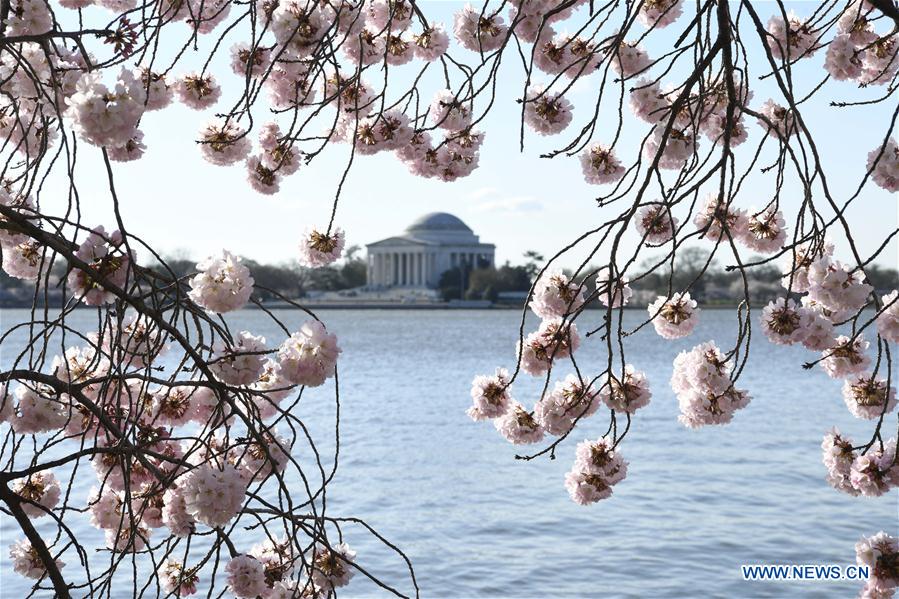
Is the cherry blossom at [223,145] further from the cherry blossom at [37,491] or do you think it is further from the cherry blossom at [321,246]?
the cherry blossom at [37,491]

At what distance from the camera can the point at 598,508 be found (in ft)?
28.8

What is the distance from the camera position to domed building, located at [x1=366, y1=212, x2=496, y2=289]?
75.1 metres

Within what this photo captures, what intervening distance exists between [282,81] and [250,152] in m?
0.21

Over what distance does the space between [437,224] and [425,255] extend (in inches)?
145

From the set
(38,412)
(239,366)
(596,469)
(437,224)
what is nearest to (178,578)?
(38,412)

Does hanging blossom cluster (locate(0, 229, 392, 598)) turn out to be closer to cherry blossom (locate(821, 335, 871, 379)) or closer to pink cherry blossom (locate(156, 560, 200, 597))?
pink cherry blossom (locate(156, 560, 200, 597))

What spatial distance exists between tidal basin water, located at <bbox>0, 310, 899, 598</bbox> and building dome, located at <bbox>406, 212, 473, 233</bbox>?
199 feet

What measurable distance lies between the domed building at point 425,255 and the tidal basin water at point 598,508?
190ft

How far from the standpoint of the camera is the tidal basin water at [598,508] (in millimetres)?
6980

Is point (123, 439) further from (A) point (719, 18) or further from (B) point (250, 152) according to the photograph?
(A) point (719, 18)

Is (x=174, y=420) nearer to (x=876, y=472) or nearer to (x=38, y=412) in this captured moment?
(x=38, y=412)

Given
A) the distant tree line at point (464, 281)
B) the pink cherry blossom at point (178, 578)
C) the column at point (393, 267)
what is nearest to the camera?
the pink cherry blossom at point (178, 578)

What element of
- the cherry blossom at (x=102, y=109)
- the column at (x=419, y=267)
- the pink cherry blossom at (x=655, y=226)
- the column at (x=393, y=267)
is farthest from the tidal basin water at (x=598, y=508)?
the column at (x=393, y=267)

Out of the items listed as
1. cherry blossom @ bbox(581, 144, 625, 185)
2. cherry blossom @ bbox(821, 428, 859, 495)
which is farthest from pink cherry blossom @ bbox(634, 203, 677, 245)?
cherry blossom @ bbox(821, 428, 859, 495)
